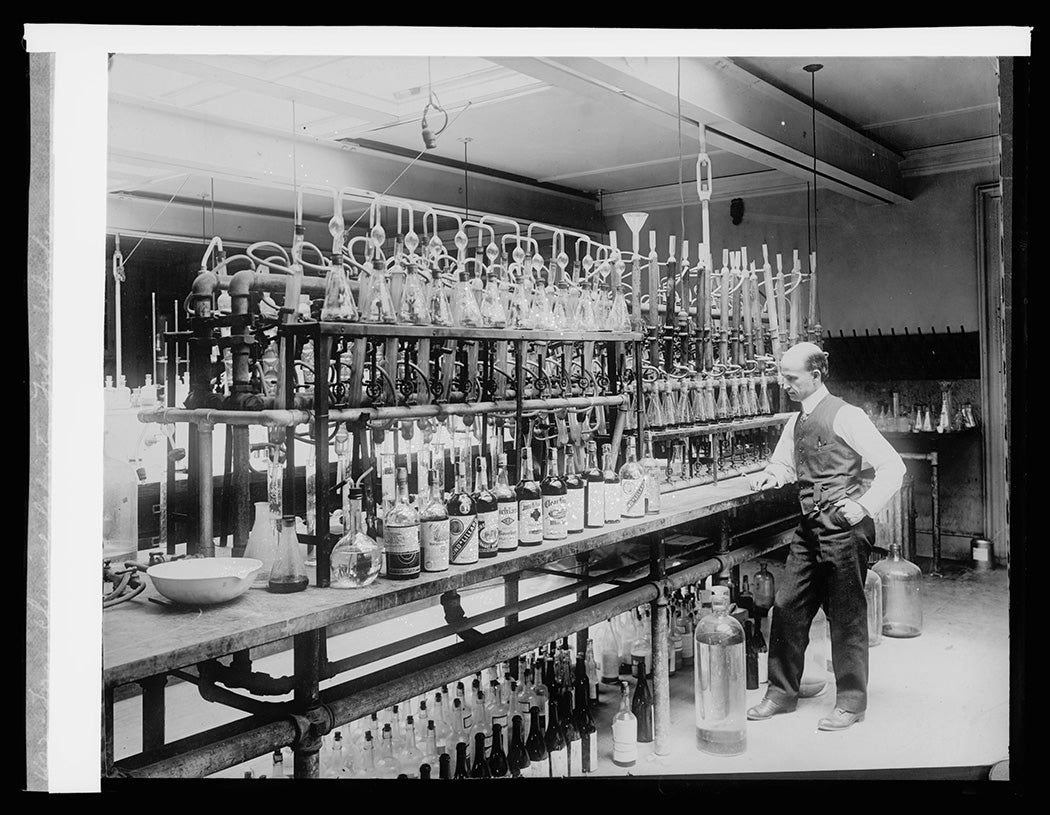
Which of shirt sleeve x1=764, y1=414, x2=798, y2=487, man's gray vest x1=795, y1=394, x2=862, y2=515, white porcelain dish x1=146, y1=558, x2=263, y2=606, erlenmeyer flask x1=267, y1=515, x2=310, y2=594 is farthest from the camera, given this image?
shirt sleeve x1=764, y1=414, x2=798, y2=487

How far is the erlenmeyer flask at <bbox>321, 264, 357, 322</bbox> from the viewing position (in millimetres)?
2023

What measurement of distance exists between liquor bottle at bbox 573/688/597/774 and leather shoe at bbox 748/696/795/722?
0.47m

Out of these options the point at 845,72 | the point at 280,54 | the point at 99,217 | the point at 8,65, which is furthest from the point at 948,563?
the point at 8,65

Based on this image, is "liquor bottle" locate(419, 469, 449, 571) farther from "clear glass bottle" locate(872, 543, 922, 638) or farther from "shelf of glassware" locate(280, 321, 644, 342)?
"clear glass bottle" locate(872, 543, 922, 638)

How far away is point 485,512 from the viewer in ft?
6.98

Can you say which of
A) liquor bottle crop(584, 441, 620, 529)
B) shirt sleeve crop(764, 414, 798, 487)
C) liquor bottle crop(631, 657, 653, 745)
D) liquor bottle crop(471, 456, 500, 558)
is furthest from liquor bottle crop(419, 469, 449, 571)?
shirt sleeve crop(764, 414, 798, 487)

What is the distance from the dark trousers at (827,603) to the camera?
2.38 m

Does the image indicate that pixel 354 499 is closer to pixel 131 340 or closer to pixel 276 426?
pixel 276 426

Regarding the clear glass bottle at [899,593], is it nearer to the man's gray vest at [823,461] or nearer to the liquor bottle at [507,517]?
the man's gray vest at [823,461]

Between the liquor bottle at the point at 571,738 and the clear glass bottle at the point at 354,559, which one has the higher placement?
the clear glass bottle at the point at 354,559

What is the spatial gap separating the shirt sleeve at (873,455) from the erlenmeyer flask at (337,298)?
1394 millimetres

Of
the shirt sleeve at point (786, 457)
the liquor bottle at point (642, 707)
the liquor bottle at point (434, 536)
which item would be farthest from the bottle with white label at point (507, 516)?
the shirt sleeve at point (786, 457)

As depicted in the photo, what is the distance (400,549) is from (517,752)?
806 millimetres

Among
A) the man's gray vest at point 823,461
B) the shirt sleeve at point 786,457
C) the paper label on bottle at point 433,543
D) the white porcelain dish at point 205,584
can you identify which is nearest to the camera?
the white porcelain dish at point 205,584
